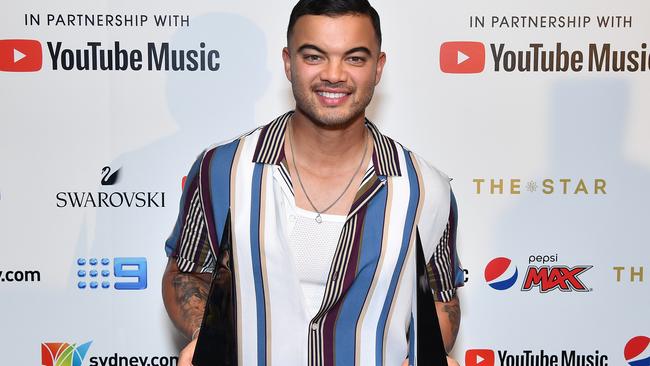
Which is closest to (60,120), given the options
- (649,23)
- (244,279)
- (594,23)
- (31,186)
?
(31,186)

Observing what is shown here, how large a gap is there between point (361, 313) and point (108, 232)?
102 cm

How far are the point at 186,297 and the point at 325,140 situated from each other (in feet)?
1.60

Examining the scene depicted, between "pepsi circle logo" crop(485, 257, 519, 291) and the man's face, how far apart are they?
96 centimetres

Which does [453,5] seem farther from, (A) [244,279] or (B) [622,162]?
(A) [244,279]

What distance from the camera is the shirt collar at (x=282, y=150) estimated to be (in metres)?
1.84

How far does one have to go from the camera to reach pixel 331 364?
5.95ft

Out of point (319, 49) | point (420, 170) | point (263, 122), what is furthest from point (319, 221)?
point (263, 122)

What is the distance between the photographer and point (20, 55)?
240cm

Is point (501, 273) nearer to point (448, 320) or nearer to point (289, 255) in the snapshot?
point (448, 320)

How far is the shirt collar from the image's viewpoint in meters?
1.84

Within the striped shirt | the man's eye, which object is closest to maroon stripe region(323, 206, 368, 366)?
the striped shirt

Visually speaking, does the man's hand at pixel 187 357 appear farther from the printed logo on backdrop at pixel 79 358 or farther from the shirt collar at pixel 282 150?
the printed logo on backdrop at pixel 79 358

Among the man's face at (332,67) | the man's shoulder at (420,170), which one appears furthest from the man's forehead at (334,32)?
the man's shoulder at (420,170)

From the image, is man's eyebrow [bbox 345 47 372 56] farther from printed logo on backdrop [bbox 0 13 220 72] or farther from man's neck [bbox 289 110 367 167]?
printed logo on backdrop [bbox 0 13 220 72]
